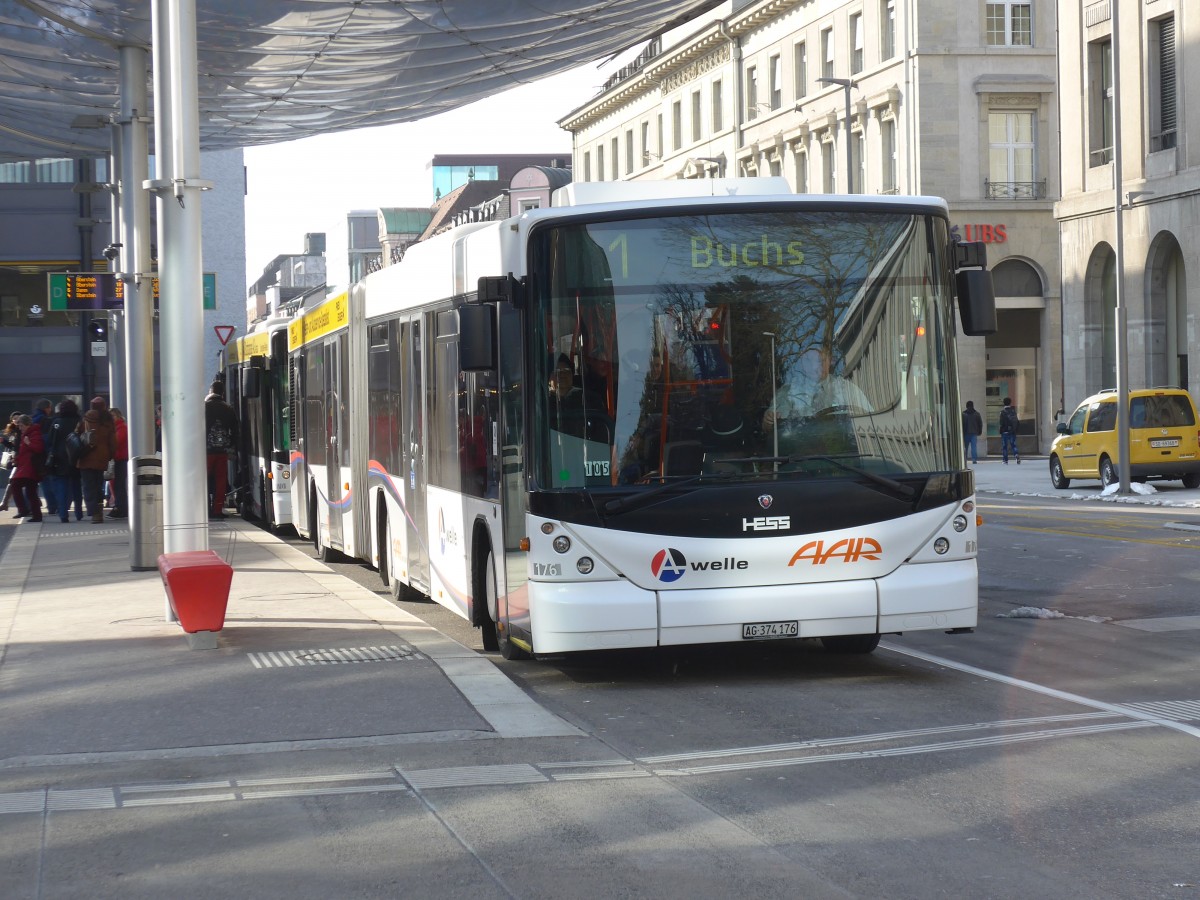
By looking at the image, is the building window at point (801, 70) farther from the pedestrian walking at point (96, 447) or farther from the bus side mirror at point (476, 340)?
the bus side mirror at point (476, 340)

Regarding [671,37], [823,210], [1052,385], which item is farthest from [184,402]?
[671,37]

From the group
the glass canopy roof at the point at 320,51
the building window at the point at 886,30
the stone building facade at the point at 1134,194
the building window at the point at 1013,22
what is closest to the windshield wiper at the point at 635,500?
the glass canopy roof at the point at 320,51

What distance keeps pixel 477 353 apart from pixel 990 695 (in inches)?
136

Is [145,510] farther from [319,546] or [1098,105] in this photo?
[1098,105]

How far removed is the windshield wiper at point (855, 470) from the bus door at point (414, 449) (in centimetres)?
405

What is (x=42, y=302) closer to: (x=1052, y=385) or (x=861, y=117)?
(x=861, y=117)

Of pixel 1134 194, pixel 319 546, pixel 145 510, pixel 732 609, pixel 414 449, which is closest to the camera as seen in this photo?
pixel 732 609

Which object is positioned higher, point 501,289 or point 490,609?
point 501,289

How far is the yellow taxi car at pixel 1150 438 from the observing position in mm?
32281

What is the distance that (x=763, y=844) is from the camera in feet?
20.5

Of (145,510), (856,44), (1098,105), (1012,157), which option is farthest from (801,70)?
(145,510)

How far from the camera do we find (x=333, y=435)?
1847cm

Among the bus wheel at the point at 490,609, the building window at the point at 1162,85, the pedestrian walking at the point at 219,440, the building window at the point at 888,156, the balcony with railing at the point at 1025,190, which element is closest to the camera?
the bus wheel at the point at 490,609

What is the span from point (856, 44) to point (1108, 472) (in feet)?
93.1
